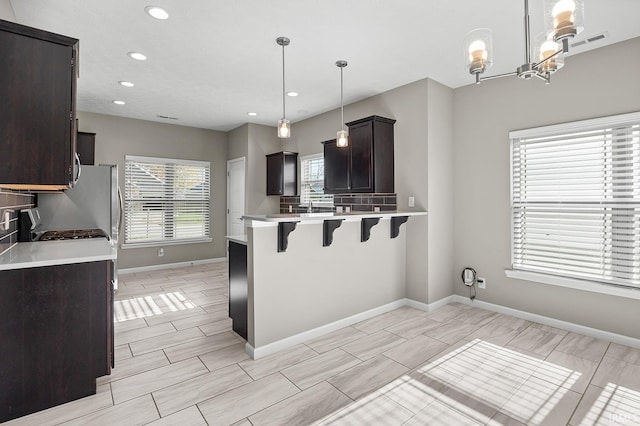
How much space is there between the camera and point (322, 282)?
3.15 meters

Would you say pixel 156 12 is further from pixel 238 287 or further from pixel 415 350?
pixel 415 350

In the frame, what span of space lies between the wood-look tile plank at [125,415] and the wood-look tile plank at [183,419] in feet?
0.20

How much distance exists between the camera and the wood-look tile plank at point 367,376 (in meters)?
2.21

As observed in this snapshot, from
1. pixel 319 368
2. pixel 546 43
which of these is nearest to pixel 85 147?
pixel 319 368

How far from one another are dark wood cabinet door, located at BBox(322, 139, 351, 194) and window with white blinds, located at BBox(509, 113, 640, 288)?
1.97m

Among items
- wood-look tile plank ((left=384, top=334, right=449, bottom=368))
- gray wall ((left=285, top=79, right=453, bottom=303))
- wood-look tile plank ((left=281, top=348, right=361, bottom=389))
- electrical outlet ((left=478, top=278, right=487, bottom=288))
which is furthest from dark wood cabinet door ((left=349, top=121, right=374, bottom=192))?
wood-look tile plank ((left=281, top=348, right=361, bottom=389))

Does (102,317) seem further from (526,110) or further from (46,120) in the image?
(526,110)

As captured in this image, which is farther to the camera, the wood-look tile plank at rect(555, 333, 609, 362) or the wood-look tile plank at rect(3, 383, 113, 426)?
the wood-look tile plank at rect(555, 333, 609, 362)

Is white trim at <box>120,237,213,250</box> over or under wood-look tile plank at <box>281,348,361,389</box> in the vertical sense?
over

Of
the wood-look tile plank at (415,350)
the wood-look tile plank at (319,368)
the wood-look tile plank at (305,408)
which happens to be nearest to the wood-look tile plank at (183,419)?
the wood-look tile plank at (305,408)

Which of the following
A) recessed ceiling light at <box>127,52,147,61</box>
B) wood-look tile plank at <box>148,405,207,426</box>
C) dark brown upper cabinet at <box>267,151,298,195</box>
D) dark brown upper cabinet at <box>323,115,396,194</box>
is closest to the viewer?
wood-look tile plank at <box>148,405,207,426</box>

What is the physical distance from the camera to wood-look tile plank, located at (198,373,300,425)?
1946 mm

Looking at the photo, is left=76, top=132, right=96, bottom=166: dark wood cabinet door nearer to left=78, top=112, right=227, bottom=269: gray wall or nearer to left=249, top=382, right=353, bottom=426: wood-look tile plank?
left=78, top=112, right=227, bottom=269: gray wall

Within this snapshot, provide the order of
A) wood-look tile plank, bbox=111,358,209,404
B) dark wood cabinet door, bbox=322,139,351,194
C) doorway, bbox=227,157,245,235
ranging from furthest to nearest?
doorway, bbox=227,157,245,235 → dark wood cabinet door, bbox=322,139,351,194 → wood-look tile plank, bbox=111,358,209,404
